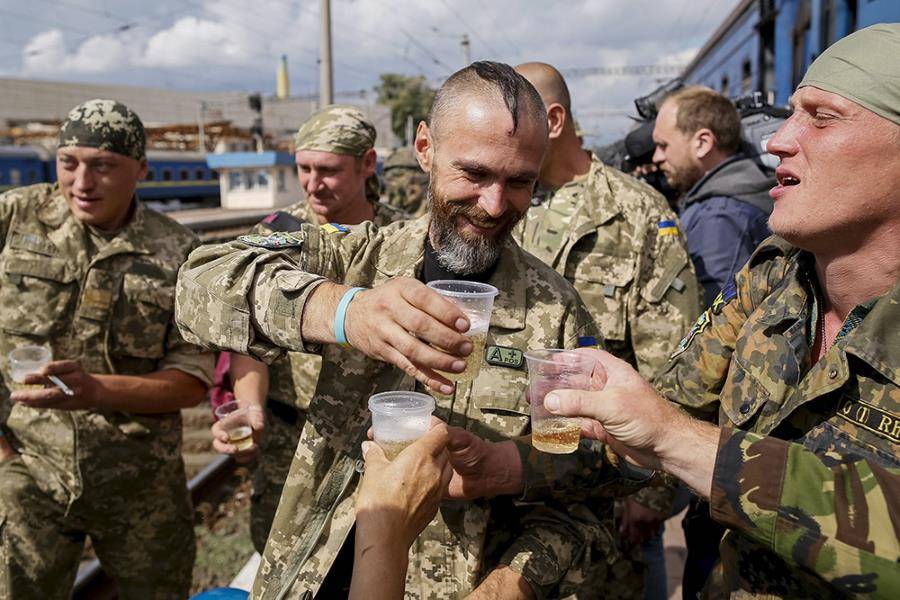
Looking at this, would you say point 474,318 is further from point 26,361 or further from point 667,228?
point 26,361

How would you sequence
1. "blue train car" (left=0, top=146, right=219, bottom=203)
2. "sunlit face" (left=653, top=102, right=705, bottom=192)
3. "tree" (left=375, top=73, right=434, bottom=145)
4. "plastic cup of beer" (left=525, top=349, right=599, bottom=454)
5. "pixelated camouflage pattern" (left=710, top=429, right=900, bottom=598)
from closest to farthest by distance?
"pixelated camouflage pattern" (left=710, top=429, right=900, bottom=598)
"plastic cup of beer" (left=525, top=349, right=599, bottom=454)
"sunlit face" (left=653, top=102, right=705, bottom=192)
"blue train car" (left=0, top=146, right=219, bottom=203)
"tree" (left=375, top=73, right=434, bottom=145)

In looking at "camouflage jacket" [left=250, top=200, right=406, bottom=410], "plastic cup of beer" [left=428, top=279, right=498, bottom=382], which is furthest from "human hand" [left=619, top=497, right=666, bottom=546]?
"plastic cup of beer" [left=428, top=279, right=498, bottom=382]

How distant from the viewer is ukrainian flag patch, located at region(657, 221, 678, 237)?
11.6ft

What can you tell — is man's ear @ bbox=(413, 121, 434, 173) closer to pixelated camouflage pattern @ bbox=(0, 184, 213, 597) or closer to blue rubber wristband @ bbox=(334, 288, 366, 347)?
blue rubber wristband @ bbox=(334, 288, 366, 347)

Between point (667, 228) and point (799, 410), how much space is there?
6.45ft

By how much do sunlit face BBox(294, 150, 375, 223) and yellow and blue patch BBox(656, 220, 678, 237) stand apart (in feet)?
6.18

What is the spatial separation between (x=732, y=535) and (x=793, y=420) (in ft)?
1.33

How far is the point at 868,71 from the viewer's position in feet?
5.38

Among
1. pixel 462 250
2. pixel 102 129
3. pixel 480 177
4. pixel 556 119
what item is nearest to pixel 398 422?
pixel 462 250

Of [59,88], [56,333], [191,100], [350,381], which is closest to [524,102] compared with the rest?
[350,381]

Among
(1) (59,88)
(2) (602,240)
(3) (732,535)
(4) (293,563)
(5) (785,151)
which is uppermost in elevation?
(1) (59,88)

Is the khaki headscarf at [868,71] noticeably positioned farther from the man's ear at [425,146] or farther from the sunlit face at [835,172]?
the man's ear at [425,146]

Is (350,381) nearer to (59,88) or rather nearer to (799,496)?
(799,496)

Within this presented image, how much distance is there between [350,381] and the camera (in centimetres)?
213
